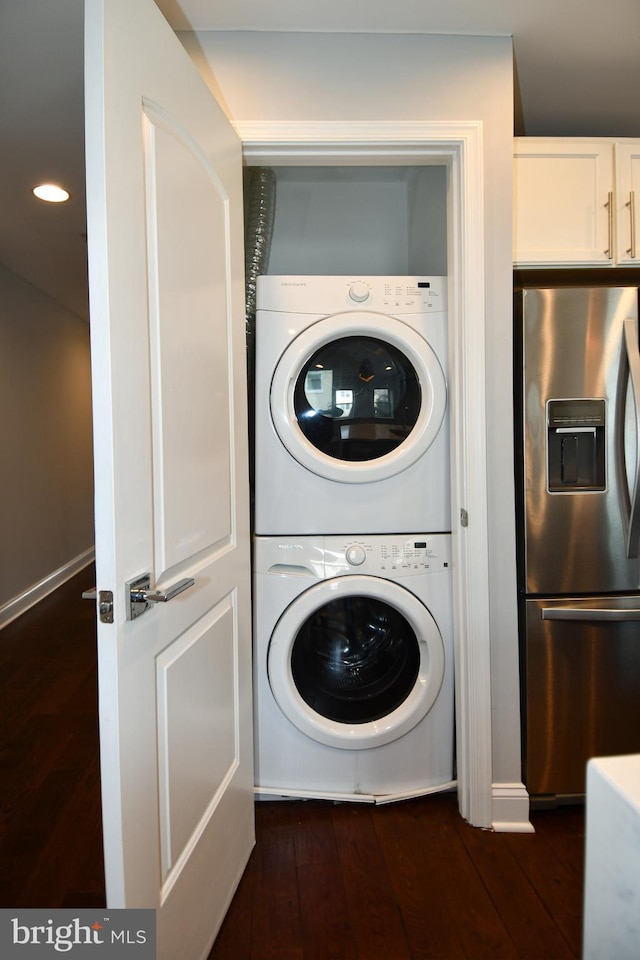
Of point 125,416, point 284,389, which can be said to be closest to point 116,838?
point 125,416

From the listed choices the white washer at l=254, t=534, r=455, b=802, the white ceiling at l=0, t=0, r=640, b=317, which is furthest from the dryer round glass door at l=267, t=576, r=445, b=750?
the white ceiling at l=0, t=0, r=640, b=317

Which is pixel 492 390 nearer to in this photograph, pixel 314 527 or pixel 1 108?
pixel 314 527

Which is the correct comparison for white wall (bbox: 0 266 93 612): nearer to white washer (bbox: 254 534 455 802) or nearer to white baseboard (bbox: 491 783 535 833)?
white washer (bbox: 254 534 455 802)

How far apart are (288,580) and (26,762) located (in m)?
1.27

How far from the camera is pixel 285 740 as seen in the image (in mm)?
1784

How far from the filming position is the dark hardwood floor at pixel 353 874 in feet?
4.31

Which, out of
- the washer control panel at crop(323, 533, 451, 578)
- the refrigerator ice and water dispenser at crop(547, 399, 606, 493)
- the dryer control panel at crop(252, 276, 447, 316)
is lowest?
the washer control panel at crop(323, 533, 451, 578)

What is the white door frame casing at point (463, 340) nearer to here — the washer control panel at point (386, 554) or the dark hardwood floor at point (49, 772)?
the washer control panel at point (386, 554)

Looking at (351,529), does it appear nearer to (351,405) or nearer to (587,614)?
(351,405)

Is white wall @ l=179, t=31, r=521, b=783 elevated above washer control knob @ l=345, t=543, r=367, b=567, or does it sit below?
above

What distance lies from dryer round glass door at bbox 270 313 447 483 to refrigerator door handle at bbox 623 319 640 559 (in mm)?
545

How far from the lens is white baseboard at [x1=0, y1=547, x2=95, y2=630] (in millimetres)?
3684

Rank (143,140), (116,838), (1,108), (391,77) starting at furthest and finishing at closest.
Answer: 1. (1,108)
2. (391,77)
3. (143,140)
4. (116,838)

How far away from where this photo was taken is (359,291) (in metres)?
1.73
